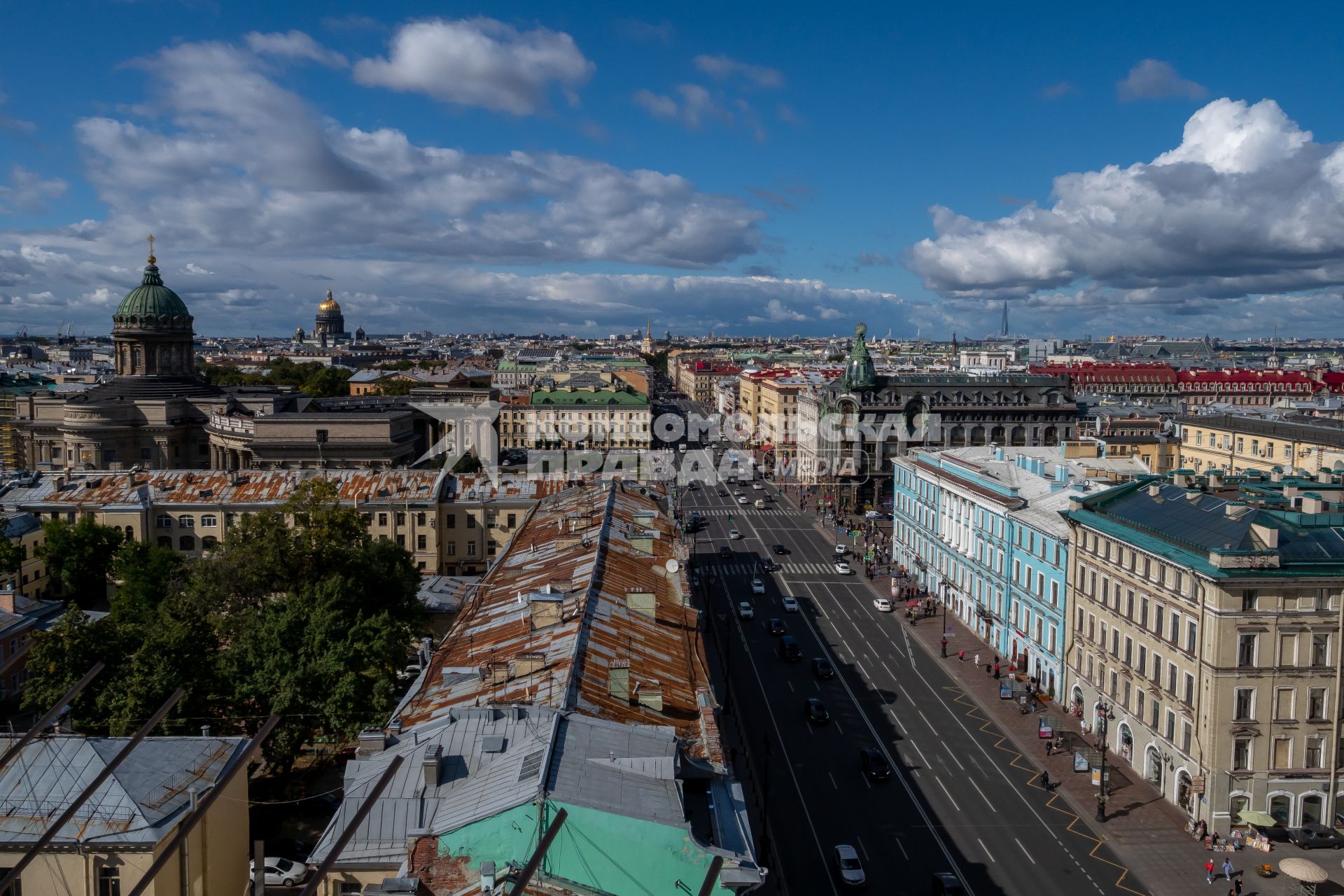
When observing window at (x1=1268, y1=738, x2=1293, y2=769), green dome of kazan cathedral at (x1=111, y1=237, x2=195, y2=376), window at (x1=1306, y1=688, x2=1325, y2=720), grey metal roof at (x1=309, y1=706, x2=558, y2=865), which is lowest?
window at (x1=1268, y1=738, x2=1293, y2=769)

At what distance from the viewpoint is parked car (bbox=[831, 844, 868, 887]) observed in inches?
1248

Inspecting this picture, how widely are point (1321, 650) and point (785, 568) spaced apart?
145 ft

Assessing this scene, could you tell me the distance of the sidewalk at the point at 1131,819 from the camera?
32.6m

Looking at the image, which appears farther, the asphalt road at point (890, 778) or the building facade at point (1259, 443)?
the building facade at point (1259, 443)

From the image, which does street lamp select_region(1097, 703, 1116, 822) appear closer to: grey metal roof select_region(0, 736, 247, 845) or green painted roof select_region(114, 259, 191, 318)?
grey metal roof select_region(0, 736, 247, 845)

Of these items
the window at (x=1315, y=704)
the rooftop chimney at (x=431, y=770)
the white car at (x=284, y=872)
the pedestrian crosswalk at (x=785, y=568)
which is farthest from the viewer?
the pedestrian crosswalk at (x=785, y=568)

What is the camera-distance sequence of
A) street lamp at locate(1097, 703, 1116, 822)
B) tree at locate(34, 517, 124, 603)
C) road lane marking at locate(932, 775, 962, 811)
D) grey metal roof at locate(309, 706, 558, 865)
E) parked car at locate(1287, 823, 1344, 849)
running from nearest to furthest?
1. grey metal roof at locate(309, 706, 558, 865)
2. parked car at locate(1287, 823, 1344, 849)
3. street lamp at locate(1097, 703, 1116, 822)
4. road lane marking at locate(932, 775, 962, 811)
5. tree at locate(34, 517, 124, 603)

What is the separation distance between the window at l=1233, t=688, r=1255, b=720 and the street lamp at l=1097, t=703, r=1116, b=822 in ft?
15.8

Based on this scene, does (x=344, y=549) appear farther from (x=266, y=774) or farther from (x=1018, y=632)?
(x=1018, y=632)

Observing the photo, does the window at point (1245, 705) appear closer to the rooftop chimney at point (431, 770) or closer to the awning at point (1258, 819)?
the awning at point (1258, 819)

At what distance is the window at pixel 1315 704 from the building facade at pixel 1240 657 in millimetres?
35

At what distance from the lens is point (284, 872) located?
30.2 m

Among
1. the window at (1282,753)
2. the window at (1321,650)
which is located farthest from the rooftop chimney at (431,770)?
the window at (1321,650)

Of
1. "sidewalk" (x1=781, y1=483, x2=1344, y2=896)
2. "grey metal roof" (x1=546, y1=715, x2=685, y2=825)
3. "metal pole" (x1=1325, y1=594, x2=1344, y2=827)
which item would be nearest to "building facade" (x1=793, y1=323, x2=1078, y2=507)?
"sidewalk" (x1=781, y1=483, x2=1344, y2=896)
